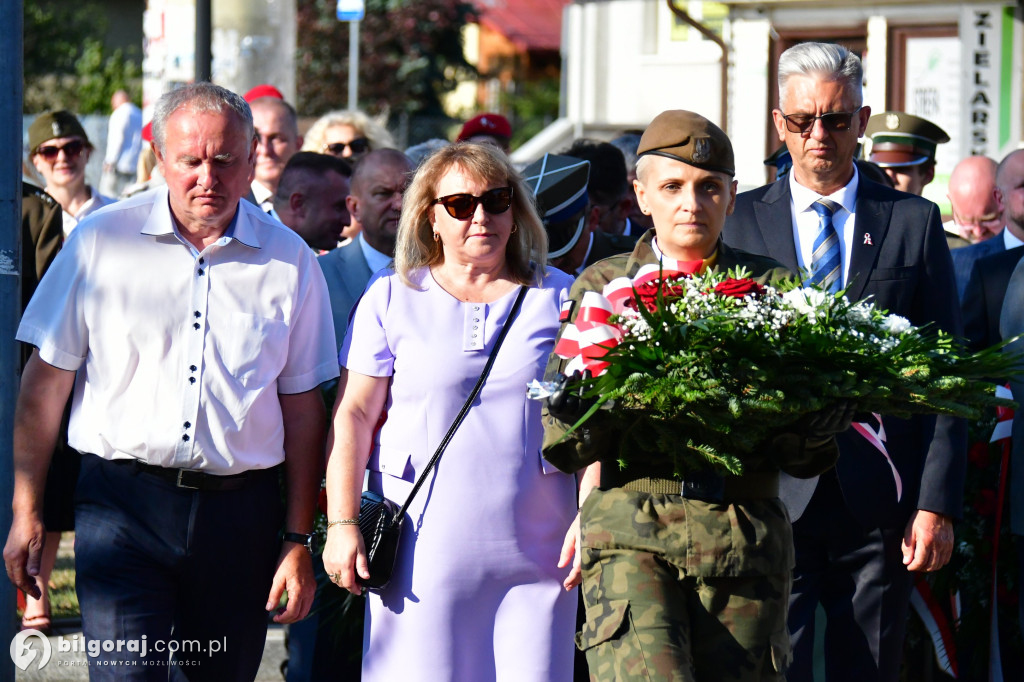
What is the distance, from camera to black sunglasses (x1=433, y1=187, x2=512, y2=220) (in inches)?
167

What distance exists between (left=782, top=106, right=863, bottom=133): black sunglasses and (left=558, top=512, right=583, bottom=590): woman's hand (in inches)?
61.8

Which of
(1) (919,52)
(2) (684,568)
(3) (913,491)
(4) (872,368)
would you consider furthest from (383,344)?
(1) (919,52)

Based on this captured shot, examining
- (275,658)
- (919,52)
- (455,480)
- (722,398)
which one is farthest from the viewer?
(919,52)

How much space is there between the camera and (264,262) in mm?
4328

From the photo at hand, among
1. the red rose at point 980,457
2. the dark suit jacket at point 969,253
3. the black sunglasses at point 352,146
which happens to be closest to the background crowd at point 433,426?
the red rose at point 980,457

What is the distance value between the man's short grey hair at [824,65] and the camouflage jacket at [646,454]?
86 cm

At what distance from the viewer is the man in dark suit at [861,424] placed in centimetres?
460

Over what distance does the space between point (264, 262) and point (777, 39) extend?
52.2ft

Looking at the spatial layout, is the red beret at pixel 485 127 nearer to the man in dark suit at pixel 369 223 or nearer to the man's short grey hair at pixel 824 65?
the man in dark suit at pixel 369 223

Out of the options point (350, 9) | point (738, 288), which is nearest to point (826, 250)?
point (738, 288)

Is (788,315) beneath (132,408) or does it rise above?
above

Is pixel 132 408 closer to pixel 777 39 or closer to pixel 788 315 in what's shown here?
pixel 788 315

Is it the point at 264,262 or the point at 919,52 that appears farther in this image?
the point at 919,52

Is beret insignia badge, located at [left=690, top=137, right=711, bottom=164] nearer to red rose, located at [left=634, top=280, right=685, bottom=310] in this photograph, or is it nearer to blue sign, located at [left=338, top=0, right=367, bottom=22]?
red rose, located at [left=634, top=280, right=685, bottom=310]
